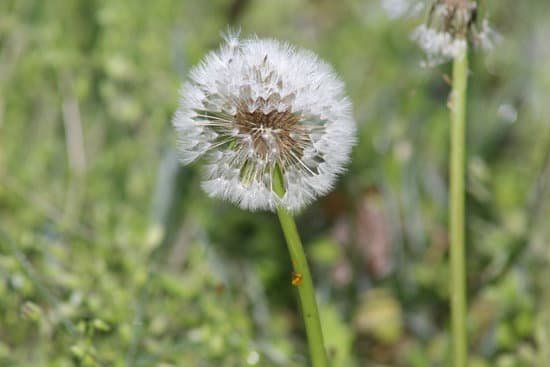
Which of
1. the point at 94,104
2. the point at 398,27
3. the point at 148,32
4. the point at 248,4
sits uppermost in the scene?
the point at 248,4

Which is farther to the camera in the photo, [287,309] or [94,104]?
Result: [94,104]

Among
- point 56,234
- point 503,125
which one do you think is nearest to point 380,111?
point 503,125

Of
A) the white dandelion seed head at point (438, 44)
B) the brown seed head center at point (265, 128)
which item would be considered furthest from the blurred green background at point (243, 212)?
the brown seed head center at point (265, 128)

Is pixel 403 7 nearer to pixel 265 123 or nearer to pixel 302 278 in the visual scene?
pixel 265 123

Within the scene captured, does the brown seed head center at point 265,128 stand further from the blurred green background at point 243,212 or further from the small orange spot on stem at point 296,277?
the blurred green background at point 243,212

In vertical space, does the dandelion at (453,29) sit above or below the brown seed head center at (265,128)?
above

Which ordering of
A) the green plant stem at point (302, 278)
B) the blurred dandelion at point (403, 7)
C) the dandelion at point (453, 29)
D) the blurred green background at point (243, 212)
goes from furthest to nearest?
the blurred green background at point (243, 212) < the blurred dandelion at point (403, 7) < the dandelion at point (453, 29) < the green plant stem at point (302, 278)

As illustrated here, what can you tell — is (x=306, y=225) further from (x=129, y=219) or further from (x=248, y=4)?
(x=248, y=4)

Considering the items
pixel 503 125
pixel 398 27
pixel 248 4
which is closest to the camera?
pixel 503 125
